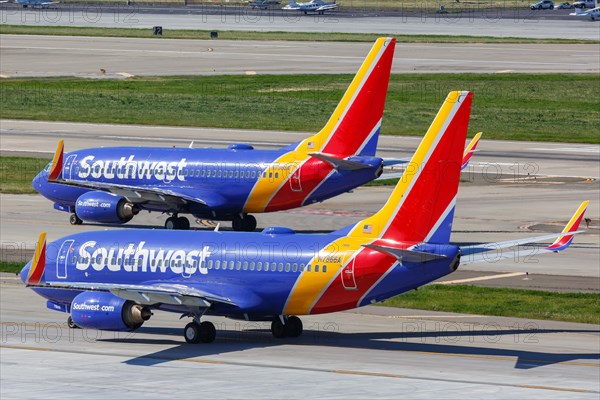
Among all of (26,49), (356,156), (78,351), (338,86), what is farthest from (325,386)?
(26,49)

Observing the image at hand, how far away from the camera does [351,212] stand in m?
79.6

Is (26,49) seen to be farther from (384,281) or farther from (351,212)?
(384,281)

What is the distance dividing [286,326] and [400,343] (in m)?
4.24

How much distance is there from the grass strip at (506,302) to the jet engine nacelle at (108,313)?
1404 cm

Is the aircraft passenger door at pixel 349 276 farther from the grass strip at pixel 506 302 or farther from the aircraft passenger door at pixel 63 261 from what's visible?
the aircraft passenger door at pixel 63 261

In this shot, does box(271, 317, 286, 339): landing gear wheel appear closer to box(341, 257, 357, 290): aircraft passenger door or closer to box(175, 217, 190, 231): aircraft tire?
box(341, 257, 357, 290): aircraft passenger door

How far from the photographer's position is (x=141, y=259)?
4856 centimetres

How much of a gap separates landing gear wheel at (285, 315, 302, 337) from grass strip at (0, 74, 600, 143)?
66.6 meters

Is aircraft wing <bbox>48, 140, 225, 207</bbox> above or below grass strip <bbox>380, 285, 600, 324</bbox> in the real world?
above

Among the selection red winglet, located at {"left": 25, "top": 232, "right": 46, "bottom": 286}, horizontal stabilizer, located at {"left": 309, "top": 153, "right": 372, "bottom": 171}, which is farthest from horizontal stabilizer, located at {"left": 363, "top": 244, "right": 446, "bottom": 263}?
horizontal stabilizer, located at {"left": 309, "top": 153, "right": 372, "bottom": 171}

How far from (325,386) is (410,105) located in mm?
88326

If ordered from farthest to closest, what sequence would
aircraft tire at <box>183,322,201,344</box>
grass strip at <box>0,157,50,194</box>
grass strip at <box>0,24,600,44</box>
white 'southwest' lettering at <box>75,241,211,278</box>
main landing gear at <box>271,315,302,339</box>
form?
grass strip at <box>0,24,600,44</box>
grass strip at <box>0,157,50,194</box>
main landing gear at <box>271,315,302,339</box>
white 'southwest' lettering at <box>75,241,211,278</box>
aircraft tire at <box>183,322,201,344</box>

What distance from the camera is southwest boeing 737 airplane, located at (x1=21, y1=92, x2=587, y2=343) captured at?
43406mm

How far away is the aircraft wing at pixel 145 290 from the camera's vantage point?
44.2 metres
